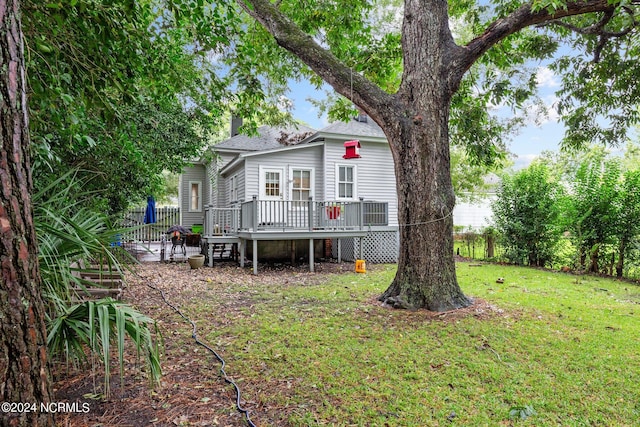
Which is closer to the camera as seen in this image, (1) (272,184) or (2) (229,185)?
(1) (272,184)

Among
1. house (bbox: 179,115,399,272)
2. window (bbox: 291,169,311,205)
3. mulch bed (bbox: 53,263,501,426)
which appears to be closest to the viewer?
mulch bed (bbox: 53,263,501,426)

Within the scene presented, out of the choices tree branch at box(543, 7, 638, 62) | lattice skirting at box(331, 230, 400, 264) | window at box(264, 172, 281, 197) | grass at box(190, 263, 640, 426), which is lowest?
grass at box(190, 263, 640, 426)

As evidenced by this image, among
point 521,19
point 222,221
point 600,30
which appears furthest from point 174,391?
point 222,221

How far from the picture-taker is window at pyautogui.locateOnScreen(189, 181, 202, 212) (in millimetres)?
18266

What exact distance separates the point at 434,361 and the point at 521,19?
469cm

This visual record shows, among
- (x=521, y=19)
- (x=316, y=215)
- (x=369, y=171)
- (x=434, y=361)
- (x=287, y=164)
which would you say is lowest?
(x=434, y=361)

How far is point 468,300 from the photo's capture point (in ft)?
17.8

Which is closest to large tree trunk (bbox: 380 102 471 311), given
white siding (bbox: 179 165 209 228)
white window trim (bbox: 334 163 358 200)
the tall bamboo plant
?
the tall bamboo plant

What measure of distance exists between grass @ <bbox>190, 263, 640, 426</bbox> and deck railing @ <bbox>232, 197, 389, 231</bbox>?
414 cm

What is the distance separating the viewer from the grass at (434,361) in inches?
105

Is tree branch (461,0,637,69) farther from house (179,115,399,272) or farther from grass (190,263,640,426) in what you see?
house (179,115,399,272)

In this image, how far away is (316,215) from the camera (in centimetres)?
1090

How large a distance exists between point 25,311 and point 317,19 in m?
8.07

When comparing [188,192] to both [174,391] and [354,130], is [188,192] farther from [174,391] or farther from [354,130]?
[174,391]
